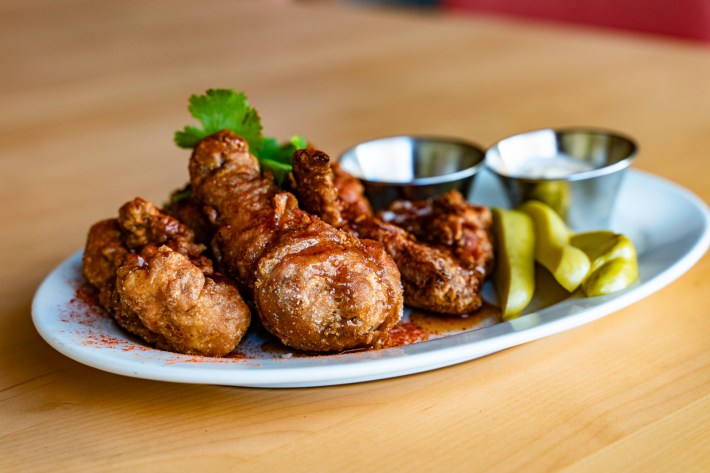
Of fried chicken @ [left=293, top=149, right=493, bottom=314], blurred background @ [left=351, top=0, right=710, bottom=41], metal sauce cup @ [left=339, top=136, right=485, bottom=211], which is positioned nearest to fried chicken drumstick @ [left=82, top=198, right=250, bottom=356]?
fried chicken @ [left=293, top=149, right=493, bottom=314]

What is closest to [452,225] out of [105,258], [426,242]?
[426,242]

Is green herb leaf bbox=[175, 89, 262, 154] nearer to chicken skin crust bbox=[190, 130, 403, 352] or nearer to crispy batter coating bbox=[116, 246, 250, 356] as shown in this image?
chicken skin crust bbox=[190, 130, 403, 352]

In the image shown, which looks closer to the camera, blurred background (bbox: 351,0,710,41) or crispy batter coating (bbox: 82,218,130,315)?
crispy batter coating (bbox: 82,218,130,315)

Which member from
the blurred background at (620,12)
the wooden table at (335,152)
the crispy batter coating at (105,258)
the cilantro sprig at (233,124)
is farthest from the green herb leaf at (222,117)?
the blurred background at (620,12)

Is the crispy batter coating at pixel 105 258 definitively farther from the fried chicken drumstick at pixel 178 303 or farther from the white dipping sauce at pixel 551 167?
the white dipping sauce at pixel 551 167

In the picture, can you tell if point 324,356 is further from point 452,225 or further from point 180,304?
point 452,225

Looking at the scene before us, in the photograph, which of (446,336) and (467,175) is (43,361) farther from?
(467,175)

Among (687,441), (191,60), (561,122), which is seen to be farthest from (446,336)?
(191,60)

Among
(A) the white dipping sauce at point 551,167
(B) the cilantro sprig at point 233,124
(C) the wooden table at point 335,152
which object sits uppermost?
(B) the cilantro sprig at point 233,124
